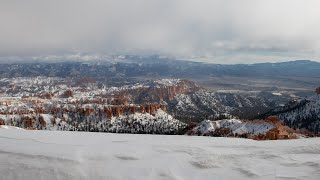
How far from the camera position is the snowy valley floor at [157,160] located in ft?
39.0

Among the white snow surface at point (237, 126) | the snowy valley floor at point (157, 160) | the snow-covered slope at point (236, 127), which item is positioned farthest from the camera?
the white snow surface at point (237, 126)

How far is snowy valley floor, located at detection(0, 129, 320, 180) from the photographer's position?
11.9 metres

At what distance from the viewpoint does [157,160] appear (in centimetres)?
1307

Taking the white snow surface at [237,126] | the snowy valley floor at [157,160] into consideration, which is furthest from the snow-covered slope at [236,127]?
the snowy valley floor at [157,160]

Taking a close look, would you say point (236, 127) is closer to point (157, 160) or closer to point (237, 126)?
point (237, 126)

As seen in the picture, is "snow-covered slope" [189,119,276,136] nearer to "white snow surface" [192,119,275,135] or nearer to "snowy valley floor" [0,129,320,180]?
"white snow surface" [192,119,275,135]

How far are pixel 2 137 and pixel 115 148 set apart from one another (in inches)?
244

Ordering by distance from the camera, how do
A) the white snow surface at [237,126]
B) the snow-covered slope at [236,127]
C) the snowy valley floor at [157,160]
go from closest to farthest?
the snowy valley floor at [157,160], the snow-covered slope at [236,127], the white snow surface at [237,126]

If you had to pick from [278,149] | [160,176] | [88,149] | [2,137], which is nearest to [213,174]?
[160,176]

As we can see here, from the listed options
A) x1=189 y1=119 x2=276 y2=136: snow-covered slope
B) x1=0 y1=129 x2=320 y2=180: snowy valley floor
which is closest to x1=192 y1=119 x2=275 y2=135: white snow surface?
x1=189 y1=119 x2=276 y2=136: snow-covered slope

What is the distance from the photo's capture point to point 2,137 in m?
16.9

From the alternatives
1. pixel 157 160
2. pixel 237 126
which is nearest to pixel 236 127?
pixel 237 126

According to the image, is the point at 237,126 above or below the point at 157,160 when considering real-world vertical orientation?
below

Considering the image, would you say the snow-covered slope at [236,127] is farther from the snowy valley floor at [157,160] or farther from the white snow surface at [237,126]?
the snowy valley floor at [157,160]
